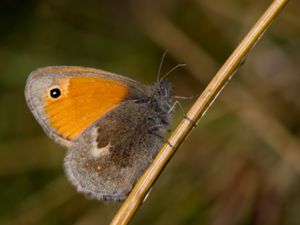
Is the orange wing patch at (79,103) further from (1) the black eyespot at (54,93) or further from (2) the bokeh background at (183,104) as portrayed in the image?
(2) the bokeh background at (183,104)

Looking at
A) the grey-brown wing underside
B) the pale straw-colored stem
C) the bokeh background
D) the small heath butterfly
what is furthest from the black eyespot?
the bokeh background

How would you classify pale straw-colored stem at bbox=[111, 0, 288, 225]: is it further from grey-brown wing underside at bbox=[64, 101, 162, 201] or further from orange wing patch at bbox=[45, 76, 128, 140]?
orange wing patch at bbox=[45, 76, 128, 140]

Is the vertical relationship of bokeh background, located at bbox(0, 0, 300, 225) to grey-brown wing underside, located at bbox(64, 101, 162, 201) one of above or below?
above

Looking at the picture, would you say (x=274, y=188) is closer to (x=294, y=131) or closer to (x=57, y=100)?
(x=294, y=131)

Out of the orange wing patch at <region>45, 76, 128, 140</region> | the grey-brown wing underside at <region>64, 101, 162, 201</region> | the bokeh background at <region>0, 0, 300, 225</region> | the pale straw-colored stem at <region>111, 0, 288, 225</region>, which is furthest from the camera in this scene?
the bokeh background at <region>0, 0, 300, 225</region>

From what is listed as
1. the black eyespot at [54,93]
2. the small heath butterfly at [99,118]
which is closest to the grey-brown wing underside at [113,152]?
the small heath butterfly at [99,118]

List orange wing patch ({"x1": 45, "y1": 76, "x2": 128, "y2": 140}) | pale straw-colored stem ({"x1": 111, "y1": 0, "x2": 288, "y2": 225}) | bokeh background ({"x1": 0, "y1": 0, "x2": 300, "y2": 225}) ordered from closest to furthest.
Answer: pale straw-colored stem ({"x1": 111, "y1": 0, "x2": 288, "y2": 225})
orange wing patch ({"x1": 45, "y1": 76, "x2": 128, "y2": 140})
bokeh background ({"x1": 0, "y1": 0, "x2": 300, "y2": 225})
